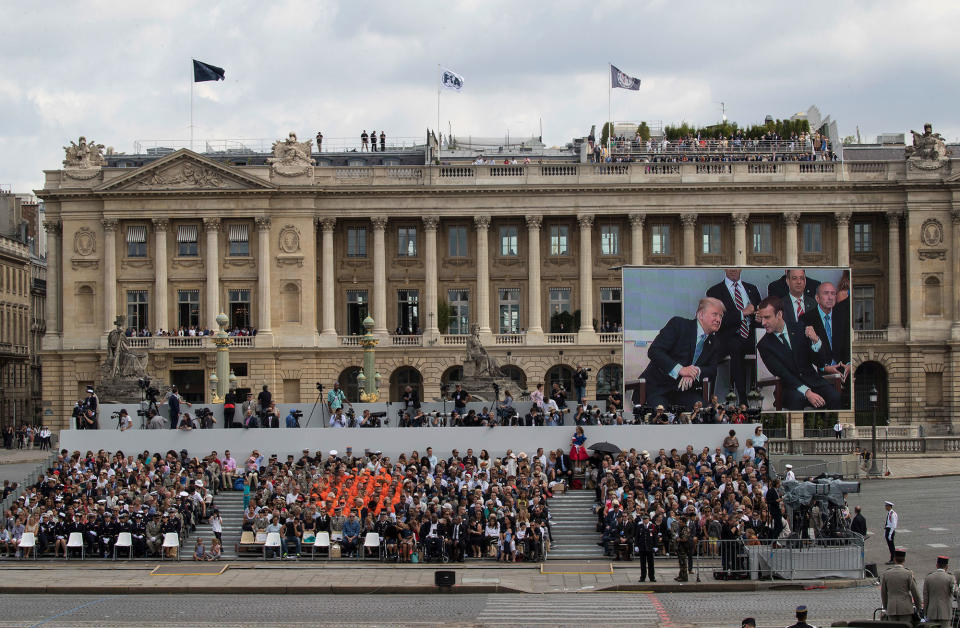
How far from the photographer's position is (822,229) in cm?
8231

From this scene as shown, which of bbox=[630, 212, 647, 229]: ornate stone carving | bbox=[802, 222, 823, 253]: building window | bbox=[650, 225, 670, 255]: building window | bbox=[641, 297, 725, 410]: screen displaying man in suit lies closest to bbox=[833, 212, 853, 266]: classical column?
bbox=[802, 222, 823, 253]: building window

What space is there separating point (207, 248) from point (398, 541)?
46.4 m

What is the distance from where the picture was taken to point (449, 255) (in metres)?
83.1

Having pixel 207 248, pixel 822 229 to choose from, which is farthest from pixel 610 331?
pixel 207 248

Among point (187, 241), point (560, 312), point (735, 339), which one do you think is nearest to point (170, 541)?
point (735, 339)

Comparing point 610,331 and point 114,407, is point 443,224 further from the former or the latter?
point 114,407

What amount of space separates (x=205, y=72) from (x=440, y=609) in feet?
171

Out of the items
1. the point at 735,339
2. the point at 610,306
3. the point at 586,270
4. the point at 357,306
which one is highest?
the point at 586,270

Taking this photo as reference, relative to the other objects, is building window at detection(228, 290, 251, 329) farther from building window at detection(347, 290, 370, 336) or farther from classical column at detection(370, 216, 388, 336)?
classical column at detection(370, 216, 388, 336)

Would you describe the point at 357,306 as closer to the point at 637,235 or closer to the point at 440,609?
the point at 637,235

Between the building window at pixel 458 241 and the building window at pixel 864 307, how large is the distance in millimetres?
23447

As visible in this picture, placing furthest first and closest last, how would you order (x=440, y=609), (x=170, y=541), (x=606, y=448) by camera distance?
(x=606, y=448) < (x=170, y=541) < (x=440, y=609)

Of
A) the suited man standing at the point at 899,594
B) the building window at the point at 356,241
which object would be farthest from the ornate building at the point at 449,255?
the suited man standing at the point at 899,594

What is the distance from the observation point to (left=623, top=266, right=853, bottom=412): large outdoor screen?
51125mm
